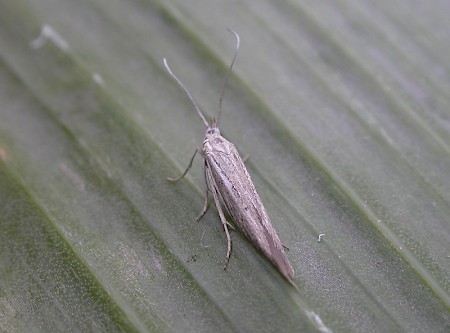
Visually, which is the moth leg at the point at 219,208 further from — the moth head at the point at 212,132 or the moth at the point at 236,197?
the moth head at the point at 212,132

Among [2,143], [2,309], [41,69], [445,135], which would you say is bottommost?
[2,309]

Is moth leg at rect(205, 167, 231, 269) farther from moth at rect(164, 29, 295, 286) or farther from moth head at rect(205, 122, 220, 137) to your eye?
moth head at rect(205, 122, 220, 137)

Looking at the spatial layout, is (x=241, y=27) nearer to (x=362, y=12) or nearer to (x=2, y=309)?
(x=362, y=12)

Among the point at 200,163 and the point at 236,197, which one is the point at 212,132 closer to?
the point at 200,163

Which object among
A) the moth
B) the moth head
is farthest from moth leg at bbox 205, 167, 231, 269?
the moth head

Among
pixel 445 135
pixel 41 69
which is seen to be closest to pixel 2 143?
pixel 41 69

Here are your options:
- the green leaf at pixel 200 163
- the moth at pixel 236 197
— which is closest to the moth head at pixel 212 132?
the moth at pixel 236 197

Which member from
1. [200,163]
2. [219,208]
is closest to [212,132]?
[200,163]
